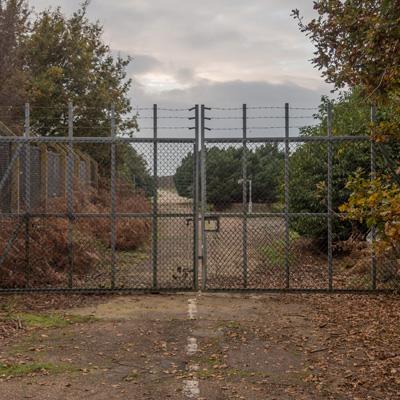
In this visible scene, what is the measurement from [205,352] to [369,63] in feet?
12.2

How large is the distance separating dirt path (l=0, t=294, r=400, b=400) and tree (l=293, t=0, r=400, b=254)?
1383 millimetres

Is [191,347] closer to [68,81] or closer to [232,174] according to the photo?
[232,174]

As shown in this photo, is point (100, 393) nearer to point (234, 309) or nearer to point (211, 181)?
point (234, 309)

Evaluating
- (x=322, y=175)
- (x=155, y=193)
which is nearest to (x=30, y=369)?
(x=155, y=193)

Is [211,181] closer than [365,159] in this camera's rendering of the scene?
Yes

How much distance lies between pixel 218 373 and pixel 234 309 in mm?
2872

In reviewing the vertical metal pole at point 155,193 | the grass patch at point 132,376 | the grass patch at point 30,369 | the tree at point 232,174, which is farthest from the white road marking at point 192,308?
the grass patch at point 30,369

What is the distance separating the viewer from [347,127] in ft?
43.9

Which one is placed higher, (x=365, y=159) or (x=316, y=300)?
(x=365, y=159)

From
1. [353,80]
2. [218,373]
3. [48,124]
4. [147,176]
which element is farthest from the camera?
[48,124]

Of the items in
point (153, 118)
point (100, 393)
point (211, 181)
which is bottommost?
point (100, 393)

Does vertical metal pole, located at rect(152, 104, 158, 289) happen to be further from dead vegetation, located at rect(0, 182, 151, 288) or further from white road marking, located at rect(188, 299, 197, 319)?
white road marking, located at rect(188, 299, 197, 319)

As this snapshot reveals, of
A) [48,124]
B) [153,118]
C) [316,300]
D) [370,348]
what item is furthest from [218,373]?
[48,124]

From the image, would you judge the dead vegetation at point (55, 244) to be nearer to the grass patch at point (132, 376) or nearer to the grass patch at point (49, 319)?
the grass patch at point (49, 319)
